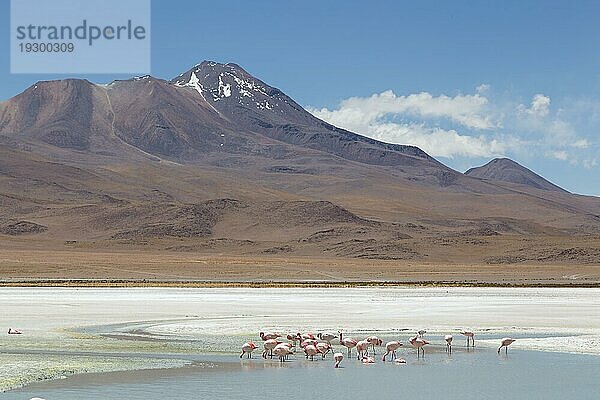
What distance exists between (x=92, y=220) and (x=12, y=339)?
461 ft

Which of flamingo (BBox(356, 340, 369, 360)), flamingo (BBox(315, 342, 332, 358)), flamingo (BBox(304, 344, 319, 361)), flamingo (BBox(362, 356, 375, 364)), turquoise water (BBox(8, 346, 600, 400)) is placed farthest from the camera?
flamingo (BBox(356, 340, 369, 360))

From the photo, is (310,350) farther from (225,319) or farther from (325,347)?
(225,319)

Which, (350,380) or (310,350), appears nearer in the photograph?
(350,380)

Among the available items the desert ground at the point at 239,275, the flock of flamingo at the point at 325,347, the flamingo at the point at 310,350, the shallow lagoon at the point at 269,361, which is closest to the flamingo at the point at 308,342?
the flock of flamingo at the point at 325,347

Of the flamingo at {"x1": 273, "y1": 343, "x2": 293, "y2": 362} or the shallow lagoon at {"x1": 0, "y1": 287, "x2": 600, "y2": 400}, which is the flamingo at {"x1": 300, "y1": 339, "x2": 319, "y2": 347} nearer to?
the shallow lagoon at {"x1": 0, "y1": 287, "x2": 600, "y2": 400}

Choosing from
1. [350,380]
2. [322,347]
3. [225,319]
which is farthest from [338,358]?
[225,319]

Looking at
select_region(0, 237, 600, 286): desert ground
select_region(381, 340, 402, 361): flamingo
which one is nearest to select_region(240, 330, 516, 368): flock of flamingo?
select_region(381, 340, 402, 361): flamingo

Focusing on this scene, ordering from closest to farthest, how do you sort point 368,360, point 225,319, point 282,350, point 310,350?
point 282,350
point 368,360
point 310,350
point 225,319

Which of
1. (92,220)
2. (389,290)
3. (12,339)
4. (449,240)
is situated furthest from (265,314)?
(92,220)

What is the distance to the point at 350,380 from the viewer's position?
19.1 meters

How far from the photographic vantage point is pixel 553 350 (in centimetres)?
2392

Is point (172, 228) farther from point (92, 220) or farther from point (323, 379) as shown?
point (323, 379)

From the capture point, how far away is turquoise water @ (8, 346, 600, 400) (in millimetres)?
17172

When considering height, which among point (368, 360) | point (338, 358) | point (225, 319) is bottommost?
point (368, 360)
